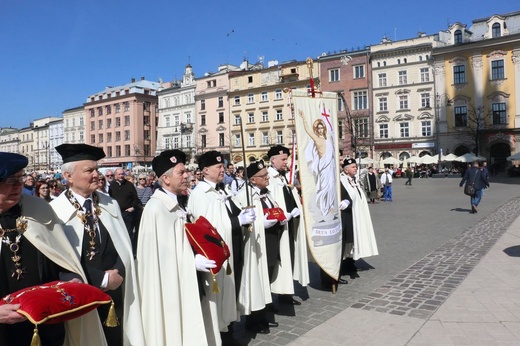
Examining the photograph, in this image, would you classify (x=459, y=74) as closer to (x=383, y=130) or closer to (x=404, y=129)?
(x=404, y=129)

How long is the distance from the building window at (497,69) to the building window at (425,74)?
258 inches

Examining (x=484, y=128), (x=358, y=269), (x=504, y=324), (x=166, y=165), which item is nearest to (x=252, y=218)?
(x=166, y=165)

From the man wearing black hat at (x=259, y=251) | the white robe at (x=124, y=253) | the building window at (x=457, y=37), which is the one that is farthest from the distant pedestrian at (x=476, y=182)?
the building window at (x=457, y=37)

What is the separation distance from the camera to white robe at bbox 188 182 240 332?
4125 mm

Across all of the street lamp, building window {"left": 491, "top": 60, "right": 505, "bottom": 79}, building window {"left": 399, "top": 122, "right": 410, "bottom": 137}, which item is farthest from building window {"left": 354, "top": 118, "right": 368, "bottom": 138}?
building window {"left": 491, "top": 60, "right": 505, "bottom": 79}

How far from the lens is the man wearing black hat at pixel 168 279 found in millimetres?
3371

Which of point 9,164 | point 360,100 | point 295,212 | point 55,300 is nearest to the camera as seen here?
point 55,300

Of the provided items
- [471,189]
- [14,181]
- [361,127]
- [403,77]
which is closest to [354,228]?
[14,181]

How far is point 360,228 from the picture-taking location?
7.14 meters

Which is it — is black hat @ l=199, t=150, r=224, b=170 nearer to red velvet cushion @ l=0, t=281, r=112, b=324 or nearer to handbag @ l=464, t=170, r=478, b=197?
red velvet cushion @ l=0, t=281, r=112, b=324

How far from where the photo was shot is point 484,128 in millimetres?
45938

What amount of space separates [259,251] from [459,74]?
164ft

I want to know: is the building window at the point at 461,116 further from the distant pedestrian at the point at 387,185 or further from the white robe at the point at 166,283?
the white robe at the point at 166,283

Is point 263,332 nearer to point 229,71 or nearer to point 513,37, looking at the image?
point 513,37
